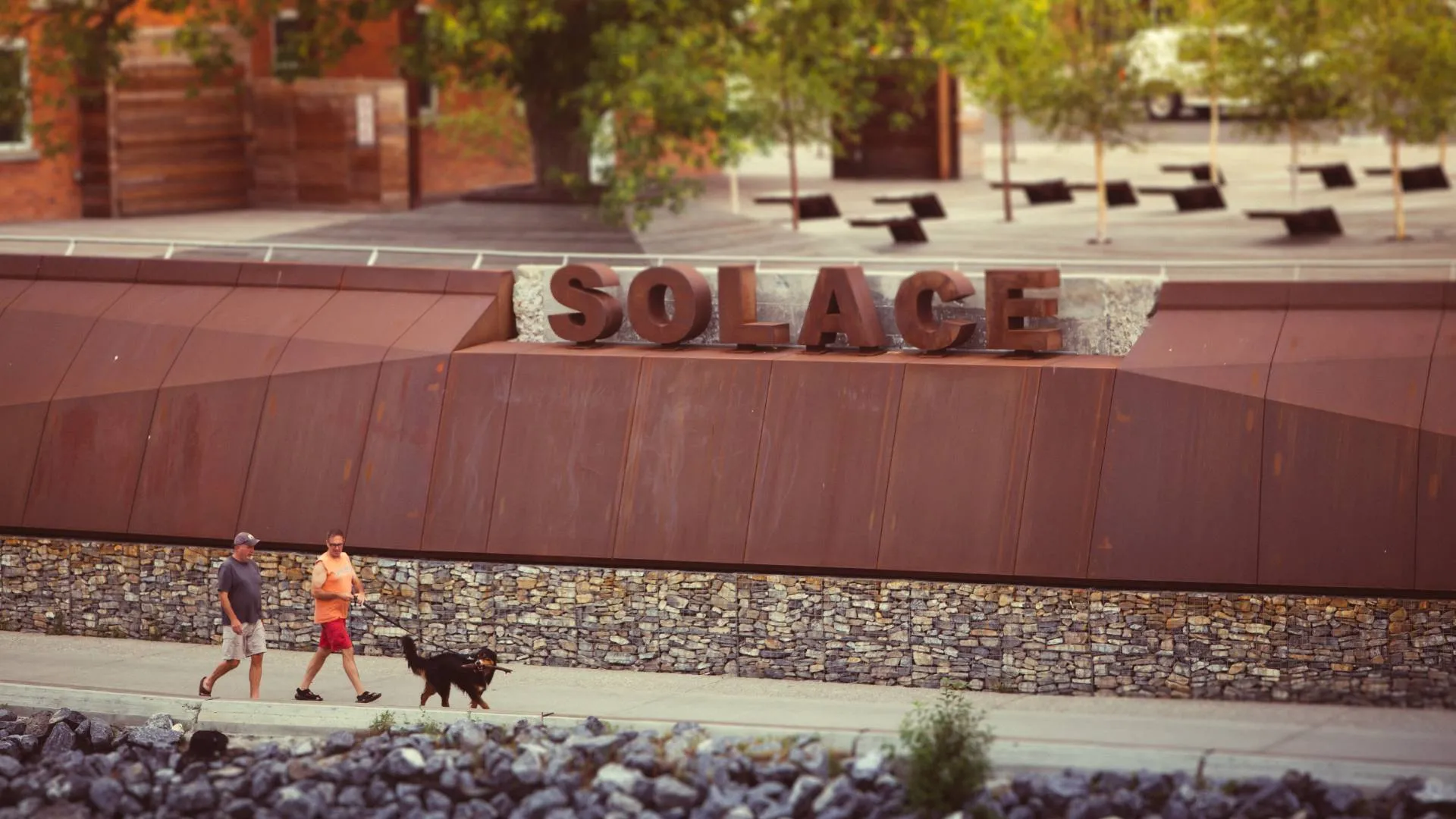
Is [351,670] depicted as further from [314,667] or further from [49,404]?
[49,404]

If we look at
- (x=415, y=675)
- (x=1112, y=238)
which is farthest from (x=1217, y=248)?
(x=415, y=675)

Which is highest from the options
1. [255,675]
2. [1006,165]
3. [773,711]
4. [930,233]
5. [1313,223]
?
[1006,165]

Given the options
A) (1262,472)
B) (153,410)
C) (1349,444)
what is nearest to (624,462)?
(153,410)

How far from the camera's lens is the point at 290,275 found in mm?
22125

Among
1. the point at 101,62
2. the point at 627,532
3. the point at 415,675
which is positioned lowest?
the point at 415,675

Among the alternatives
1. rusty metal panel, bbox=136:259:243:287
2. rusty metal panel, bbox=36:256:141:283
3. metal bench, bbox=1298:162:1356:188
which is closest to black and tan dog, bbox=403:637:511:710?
rusty metal panel, bbox=136:259:243:287

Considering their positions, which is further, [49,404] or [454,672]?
[49,404]

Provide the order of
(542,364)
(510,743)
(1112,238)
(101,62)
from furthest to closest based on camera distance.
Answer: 1. (1112,238)
2. (101,62)
3. (542,364)
4. (510,743)

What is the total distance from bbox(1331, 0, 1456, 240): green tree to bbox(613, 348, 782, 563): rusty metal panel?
657 inches

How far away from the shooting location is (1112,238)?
3416cm

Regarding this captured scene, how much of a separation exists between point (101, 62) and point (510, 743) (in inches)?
695

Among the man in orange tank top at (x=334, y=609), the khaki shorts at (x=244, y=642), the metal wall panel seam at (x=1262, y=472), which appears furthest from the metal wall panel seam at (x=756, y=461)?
the metal wall panel seam at (x=1262, y=472)

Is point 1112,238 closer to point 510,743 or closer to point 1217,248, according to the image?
point 1217,248

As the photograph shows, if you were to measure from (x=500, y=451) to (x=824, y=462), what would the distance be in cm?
328
